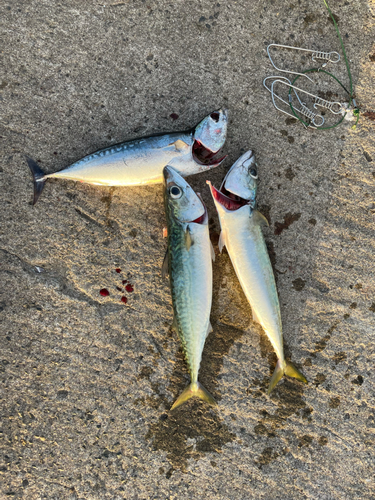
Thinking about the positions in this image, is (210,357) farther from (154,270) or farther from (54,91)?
(54,91)

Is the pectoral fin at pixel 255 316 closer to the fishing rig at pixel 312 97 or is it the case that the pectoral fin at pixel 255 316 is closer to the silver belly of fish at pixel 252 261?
the silver belly of fish at pixel 252 261

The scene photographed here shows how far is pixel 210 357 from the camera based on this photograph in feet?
9.61

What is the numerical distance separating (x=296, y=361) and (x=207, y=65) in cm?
300

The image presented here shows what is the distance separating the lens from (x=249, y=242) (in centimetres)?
267

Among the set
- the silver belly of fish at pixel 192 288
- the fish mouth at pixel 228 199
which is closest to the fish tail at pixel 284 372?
the silver belly of fish at pixel 192 288

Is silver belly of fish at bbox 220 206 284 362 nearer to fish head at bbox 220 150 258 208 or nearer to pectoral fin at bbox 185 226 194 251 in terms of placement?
fish head at bbox 220 150 258 208

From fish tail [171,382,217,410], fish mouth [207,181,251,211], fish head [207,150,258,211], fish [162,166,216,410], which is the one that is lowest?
fish tail [171,382,217,410]

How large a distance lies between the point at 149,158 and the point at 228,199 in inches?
30.1

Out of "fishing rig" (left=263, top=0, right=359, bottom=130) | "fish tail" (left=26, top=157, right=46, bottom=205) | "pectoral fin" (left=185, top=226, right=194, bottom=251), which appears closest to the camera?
"pectoral fin" (left=185, top=226, right=194, bottom=251)

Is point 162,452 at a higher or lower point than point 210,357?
lower

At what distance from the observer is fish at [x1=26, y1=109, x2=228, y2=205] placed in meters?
2.62

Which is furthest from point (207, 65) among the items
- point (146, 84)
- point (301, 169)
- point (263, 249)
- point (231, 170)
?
point (263, 249)

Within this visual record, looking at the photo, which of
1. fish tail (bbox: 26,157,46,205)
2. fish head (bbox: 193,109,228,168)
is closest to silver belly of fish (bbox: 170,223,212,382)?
fish head (bbox: 193,109,228,168)

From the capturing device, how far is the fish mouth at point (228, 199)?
2645mm
